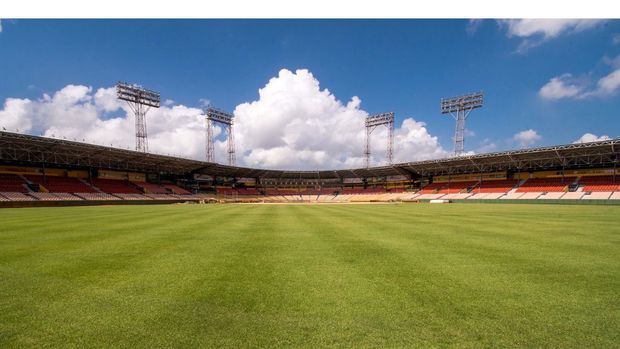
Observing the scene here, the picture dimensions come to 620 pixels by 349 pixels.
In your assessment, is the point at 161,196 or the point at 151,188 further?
the point at 151,188

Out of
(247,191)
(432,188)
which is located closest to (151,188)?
(247,191)

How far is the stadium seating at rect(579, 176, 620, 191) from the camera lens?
131 feet

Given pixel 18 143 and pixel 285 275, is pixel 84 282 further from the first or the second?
pixel 18 143

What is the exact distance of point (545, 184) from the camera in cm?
4653

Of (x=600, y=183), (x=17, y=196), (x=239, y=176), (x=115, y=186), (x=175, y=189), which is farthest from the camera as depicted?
(x=239, y=176)

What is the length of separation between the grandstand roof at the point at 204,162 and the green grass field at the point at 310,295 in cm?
3961

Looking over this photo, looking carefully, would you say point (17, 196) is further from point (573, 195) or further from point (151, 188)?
point (573, 195)

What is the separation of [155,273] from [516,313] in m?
6.76

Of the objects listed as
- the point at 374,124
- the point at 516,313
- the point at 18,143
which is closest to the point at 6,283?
the point at 516,313

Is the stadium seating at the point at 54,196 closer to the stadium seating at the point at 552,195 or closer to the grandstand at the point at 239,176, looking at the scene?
the grandstand at the point at 239,176

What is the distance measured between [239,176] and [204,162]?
19396 mm

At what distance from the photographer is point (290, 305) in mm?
4316

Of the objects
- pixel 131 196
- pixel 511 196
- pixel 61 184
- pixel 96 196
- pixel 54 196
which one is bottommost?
pixel 511 196

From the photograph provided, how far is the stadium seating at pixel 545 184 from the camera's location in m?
44.5
